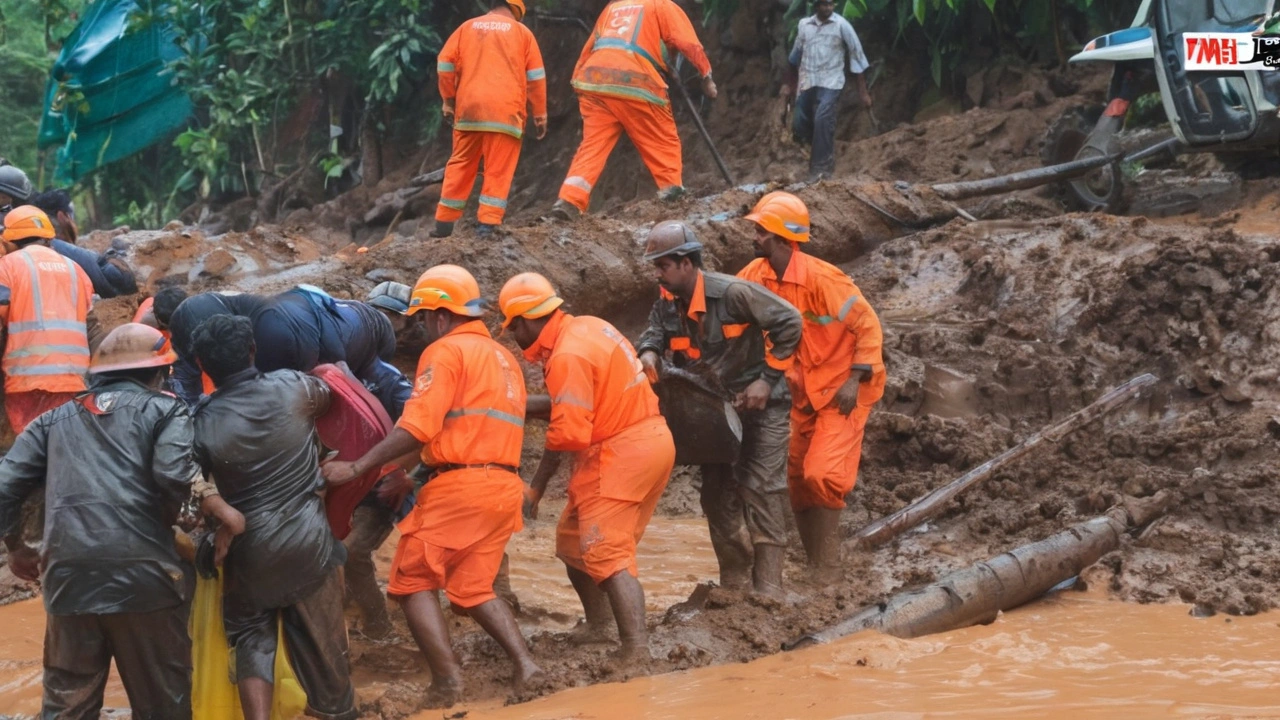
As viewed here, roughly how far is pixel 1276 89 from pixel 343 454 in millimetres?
8081

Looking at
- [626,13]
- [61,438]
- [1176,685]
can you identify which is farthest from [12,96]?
[1176,685]

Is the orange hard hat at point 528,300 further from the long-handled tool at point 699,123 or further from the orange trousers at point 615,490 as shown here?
the long-handled tool at point 699,123

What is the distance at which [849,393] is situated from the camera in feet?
21.8

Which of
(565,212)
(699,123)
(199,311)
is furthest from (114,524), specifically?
(699,123)

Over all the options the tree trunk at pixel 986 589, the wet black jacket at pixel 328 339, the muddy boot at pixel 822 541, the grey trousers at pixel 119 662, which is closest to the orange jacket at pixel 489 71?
the wet black jacket at pixel 328 339

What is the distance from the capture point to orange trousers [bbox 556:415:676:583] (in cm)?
551

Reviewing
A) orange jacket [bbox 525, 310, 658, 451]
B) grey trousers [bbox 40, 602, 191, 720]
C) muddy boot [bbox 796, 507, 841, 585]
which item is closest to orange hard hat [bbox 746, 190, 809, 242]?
orange jacket [bbox 525, 310, 658, 451]

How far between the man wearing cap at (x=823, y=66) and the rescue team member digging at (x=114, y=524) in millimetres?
8630

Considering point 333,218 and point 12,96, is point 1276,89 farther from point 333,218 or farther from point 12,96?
point 12,96

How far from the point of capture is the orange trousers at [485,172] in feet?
30.2

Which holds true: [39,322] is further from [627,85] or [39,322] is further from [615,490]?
[627,85]

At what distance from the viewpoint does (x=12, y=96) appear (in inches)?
904

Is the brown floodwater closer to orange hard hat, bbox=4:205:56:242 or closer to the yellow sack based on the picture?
the yellow sack

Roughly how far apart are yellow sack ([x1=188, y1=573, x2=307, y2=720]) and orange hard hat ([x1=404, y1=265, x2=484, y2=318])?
1306mm
